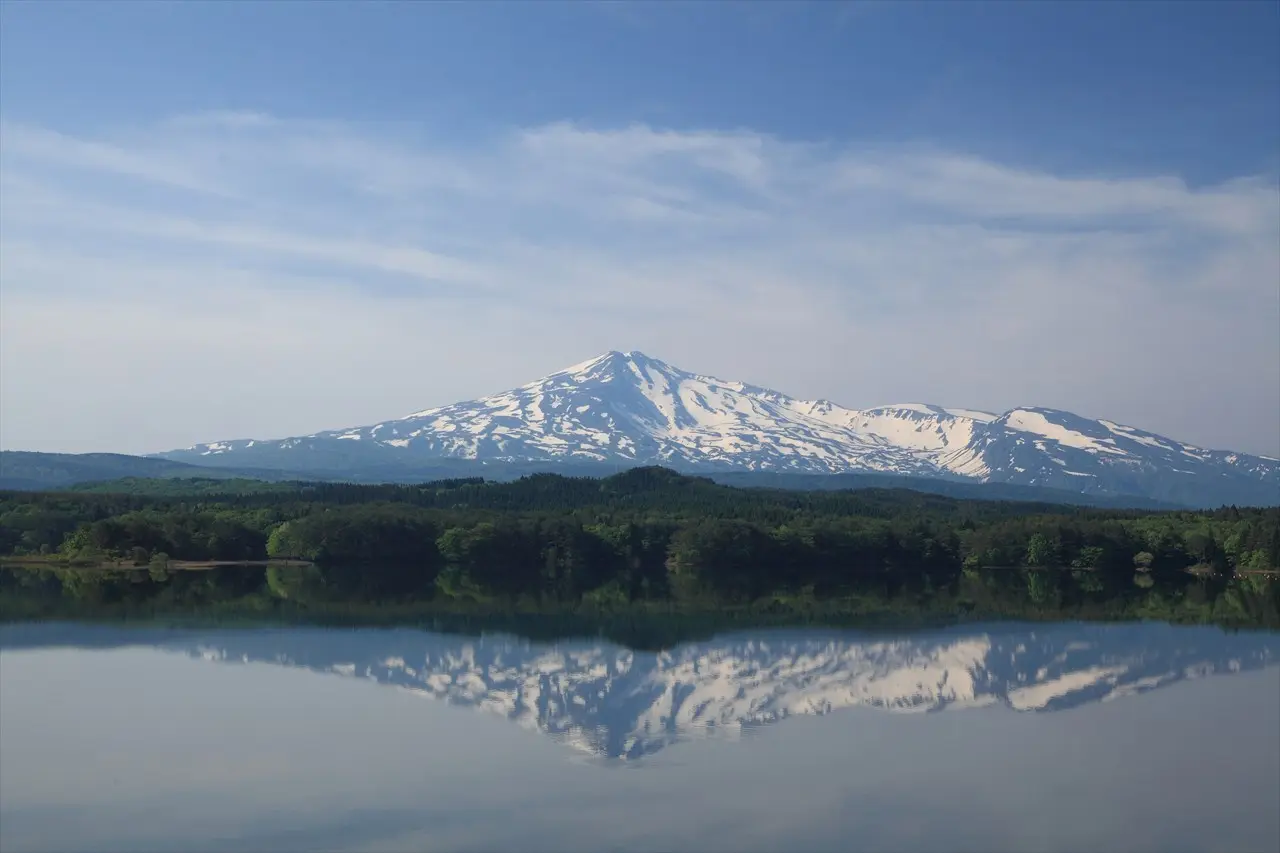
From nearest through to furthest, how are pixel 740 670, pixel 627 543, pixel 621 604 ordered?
pixel 740 670, pixel 621 604, pixel 627 543

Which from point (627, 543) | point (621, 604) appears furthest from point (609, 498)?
point (621, 604)

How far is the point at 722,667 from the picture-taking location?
1347 inches

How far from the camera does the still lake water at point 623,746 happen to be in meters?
18.0

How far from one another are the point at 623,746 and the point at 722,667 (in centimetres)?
1076

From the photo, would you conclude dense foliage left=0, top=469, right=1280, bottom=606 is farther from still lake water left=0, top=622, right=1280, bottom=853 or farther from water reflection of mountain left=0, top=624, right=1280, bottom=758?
still lake water left=0, top=622, right=1280, bottom=853

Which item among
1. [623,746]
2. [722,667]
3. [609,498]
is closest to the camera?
[623,746]

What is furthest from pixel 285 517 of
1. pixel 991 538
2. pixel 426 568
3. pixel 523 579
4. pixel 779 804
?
pixel 779 804

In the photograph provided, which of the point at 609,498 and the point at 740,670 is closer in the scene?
the point at 740,670

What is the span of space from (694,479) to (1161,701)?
323ft

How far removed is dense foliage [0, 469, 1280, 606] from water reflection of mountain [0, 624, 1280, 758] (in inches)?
980

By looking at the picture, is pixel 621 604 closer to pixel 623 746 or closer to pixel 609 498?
pixel 623 746

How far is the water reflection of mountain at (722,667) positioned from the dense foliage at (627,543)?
24.9 m

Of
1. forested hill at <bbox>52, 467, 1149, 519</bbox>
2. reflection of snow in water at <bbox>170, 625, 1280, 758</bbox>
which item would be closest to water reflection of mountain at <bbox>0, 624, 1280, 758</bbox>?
reflection of snow in water at <bbox>170, 625, 1280, 758</bbox>

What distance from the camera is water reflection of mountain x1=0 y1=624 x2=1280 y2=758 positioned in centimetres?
2766
